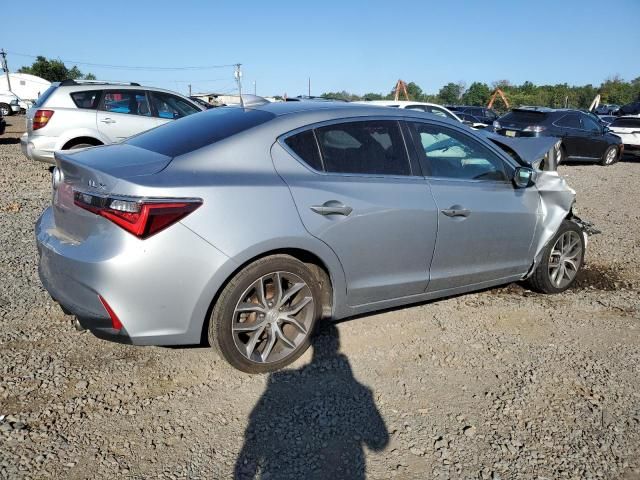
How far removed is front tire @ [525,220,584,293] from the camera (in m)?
4.45

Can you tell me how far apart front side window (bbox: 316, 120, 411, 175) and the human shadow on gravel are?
128 centimetres

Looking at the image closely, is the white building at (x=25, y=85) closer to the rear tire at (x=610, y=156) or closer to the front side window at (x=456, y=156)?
the rear tire at (x=610, y=156)

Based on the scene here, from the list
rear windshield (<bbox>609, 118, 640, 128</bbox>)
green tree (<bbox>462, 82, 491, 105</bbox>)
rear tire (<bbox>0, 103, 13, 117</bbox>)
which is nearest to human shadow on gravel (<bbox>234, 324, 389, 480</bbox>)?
rear windshield (<bbox>609, 118, 640, 128</bbox>)

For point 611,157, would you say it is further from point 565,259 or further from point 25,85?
point 25,85

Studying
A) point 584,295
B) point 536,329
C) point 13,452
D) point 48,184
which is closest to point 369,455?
point 13,452

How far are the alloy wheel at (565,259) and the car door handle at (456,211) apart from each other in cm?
127

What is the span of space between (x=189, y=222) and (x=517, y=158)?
333 centimetres

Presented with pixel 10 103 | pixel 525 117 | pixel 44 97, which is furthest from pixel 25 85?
pixel 525 117

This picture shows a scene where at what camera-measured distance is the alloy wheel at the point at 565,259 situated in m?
4.54

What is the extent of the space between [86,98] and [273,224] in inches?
286

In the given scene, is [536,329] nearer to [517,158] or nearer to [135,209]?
[517,158]

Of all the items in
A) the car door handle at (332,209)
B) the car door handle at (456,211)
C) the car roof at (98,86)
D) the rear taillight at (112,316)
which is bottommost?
the rear taillight at (112,316)

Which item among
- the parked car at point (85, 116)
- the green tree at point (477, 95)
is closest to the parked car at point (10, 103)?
the parked car at point (85, 116)

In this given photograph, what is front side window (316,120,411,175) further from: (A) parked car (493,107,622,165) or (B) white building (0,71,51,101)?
(B) white building (0,71,51,101)
